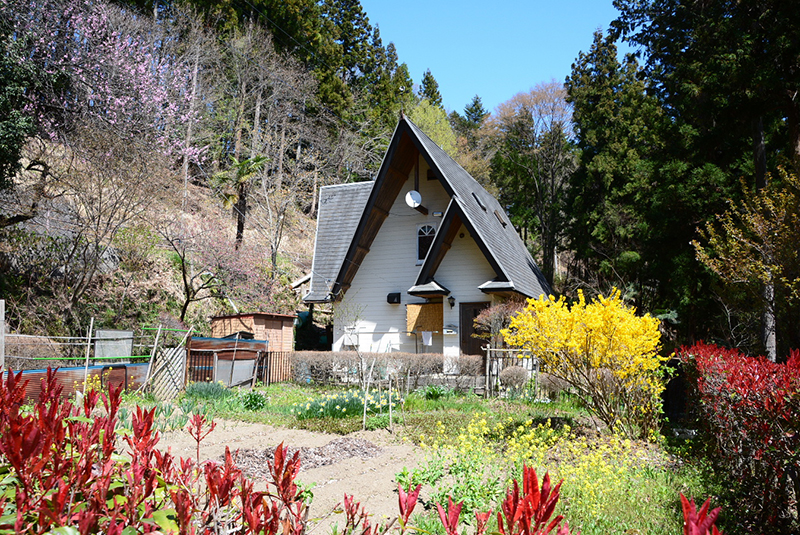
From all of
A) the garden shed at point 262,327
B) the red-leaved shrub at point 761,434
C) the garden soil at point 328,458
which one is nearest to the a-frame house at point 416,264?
the garden shed at point 262,327

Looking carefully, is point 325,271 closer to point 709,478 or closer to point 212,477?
point 709,478

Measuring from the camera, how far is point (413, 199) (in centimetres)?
1725

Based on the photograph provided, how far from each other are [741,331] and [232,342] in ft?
45.5

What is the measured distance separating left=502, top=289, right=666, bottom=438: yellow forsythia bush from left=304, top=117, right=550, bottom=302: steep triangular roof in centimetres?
743

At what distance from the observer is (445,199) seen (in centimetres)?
1783

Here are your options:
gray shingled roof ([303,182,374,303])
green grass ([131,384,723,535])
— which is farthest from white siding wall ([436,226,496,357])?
green grass ([131,384,723,535])

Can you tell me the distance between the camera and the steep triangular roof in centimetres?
1540

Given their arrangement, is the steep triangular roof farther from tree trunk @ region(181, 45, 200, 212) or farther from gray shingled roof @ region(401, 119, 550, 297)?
tree trunk @ region(181, 45, 200, 212)

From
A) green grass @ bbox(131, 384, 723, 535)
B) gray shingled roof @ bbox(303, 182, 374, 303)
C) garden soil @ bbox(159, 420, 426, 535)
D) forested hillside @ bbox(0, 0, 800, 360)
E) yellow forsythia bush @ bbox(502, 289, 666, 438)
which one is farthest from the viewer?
gray shingled roof @ bbox(303, 182, 374, 303)

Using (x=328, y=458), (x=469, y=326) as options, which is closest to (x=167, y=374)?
(x=328, y=458)

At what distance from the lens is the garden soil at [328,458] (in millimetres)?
4965

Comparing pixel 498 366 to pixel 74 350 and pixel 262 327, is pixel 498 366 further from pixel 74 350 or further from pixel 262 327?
pixel 74 350

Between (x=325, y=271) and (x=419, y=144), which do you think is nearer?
(x=419, y=144)

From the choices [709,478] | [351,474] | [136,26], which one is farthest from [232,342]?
[136,26]
